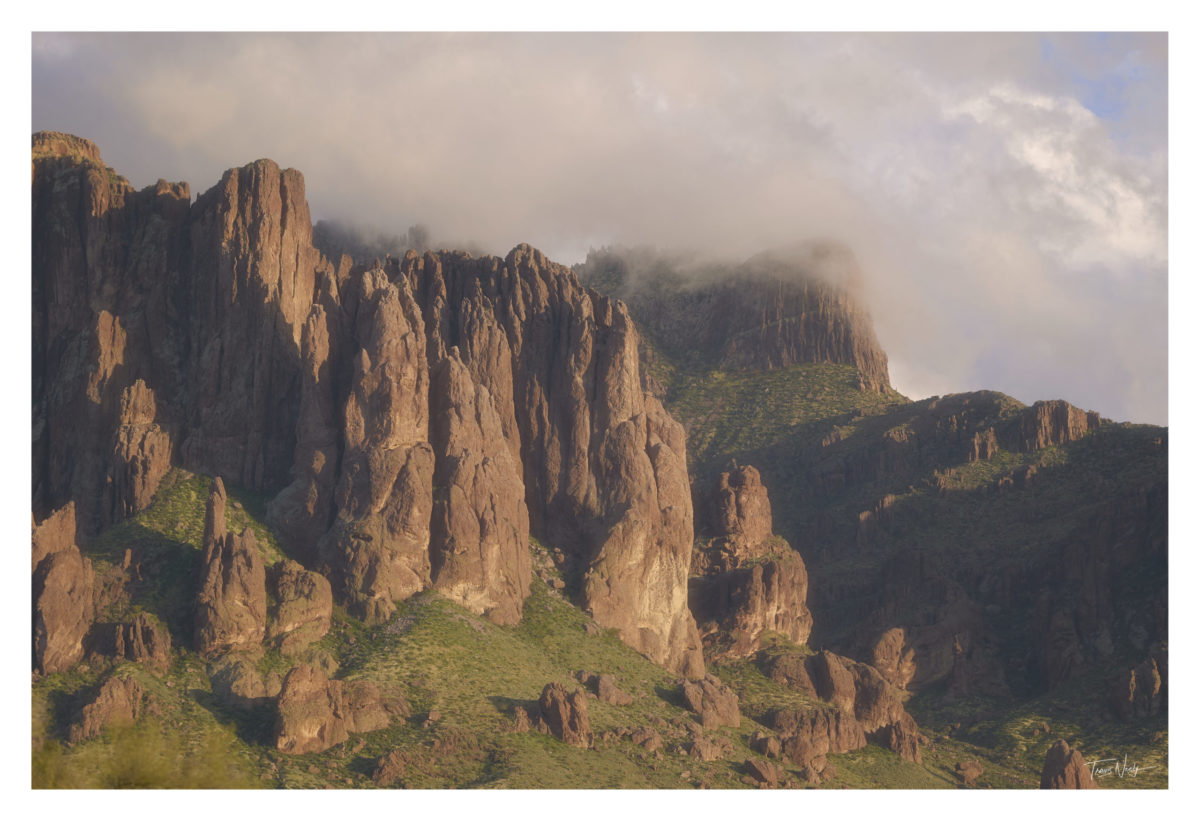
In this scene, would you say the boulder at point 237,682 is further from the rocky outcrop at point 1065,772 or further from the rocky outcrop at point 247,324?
the rocky outcrop at point 1065,772

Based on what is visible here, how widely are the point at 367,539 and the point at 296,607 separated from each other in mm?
11220

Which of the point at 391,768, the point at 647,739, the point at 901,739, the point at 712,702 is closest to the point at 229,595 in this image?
the point at 391,768

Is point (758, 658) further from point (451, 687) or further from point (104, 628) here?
point (104, 628)

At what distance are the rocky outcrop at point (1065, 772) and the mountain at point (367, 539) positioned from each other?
52.7 feet

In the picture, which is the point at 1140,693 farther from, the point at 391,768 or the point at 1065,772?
the point at 391,768

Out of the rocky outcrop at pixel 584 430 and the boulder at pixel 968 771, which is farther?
the rocky outcrop at pixel 584 430

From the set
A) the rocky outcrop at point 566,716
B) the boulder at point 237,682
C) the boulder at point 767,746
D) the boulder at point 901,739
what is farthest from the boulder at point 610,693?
the boulder at point 901,739

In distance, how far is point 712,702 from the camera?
16012 centimetres

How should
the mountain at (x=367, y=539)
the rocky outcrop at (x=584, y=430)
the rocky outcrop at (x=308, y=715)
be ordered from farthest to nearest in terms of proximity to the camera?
1. the rocky outcrop at (x=584, y=430)
2. the mountain at (x=367, y=539)
3. the rocky outcrop at (x=308, y=715)

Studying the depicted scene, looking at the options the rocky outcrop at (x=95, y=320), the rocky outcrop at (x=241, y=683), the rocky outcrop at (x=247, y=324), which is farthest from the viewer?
the rocky outcrop at (x=247, y=324)

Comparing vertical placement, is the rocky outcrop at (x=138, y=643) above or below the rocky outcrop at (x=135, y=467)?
below

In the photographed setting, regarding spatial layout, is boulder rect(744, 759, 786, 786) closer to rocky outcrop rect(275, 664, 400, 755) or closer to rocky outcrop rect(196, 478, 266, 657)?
rocky outcrop rect(275, 664, 400, 755)

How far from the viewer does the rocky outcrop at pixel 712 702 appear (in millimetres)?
157875

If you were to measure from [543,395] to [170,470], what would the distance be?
45239 mm
